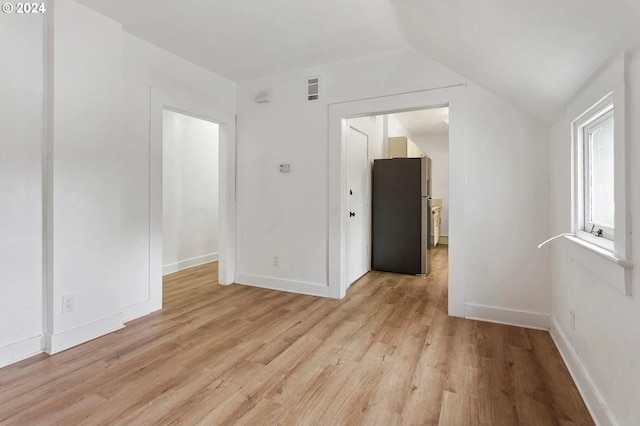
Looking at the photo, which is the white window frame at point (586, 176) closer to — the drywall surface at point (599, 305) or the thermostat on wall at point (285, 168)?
the drywall surface at point (599, 305)

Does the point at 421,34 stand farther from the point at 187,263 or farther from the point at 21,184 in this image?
the point at 187,263

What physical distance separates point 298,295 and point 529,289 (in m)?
2.22

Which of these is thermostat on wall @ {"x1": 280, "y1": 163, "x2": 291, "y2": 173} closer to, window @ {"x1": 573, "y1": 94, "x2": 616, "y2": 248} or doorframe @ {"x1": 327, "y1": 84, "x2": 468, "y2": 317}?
doorframe @ {"x1": 327, "y1": 84, "x2": 468, "y2": 317}

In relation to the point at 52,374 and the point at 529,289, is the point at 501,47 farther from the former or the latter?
the point at 52,374

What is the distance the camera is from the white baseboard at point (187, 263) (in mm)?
4559

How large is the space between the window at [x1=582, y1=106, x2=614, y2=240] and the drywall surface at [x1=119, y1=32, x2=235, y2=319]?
3363 millimetres

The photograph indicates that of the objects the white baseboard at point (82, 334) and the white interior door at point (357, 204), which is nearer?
the white baseboard at point (82, 334)

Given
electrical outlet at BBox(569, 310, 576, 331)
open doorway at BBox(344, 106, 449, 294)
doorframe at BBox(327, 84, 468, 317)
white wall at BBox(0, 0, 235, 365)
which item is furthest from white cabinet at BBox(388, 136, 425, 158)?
white wall at BBox(0, 0, 235, 365)

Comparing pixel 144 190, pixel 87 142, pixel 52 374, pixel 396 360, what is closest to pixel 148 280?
pixel 144 190

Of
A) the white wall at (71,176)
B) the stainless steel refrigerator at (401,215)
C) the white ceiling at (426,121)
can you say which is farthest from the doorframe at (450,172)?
the white ceiling at (426,121)

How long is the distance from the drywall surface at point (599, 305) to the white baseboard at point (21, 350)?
3289mm

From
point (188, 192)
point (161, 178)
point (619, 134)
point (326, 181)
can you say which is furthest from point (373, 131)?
point (619, 134)

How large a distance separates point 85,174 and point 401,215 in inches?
141

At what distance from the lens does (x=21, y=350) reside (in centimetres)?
209
